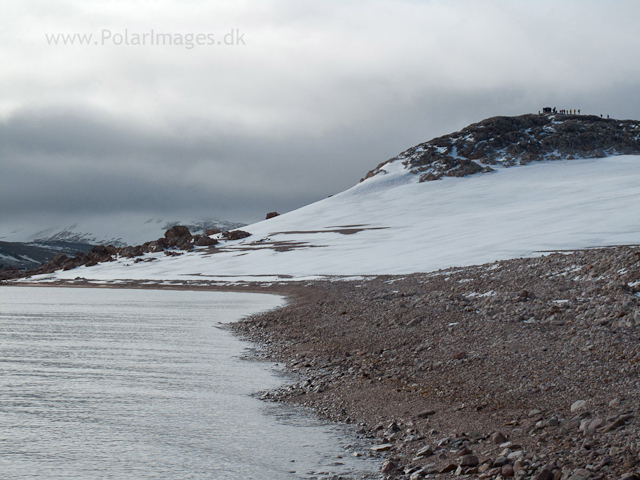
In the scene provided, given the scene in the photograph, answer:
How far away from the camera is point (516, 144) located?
525ft

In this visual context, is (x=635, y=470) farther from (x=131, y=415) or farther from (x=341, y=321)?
Result: (x=341, y=321)

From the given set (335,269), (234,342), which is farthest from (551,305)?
(335,269)

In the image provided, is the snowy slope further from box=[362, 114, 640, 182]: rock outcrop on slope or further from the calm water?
the calm water

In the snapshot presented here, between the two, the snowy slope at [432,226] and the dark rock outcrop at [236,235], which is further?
the dark rock outcrop at [236,235]

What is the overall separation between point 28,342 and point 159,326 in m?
6.81

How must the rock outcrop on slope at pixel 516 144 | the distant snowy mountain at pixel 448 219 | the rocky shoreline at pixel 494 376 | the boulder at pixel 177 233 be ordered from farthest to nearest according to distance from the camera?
the rock outcrop on slope at pixel 516 144 → the boulder at pixel 177 233 → the distant snowy mountain at pixel 448 219 → the rocky shoreline at pixel 494 376

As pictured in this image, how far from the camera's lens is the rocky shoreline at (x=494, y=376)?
328 inches

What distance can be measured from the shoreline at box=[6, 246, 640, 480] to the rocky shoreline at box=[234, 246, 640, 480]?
3 centimetres

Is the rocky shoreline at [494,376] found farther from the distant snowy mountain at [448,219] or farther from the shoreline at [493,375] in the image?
the distant snowy mountain at [448,219]

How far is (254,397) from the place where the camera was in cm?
1330

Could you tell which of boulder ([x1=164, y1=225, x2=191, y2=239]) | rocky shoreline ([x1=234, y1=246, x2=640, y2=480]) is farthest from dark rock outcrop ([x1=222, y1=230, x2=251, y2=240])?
rocky shoreline ([x1=234, y1=246, x2=640, y2=480])

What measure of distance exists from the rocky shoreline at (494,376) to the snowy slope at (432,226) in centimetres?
3003

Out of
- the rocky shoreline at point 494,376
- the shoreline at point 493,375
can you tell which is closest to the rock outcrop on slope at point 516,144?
the rocky shoreline at point 494,376

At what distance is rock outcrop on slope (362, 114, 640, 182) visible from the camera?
490 feet
